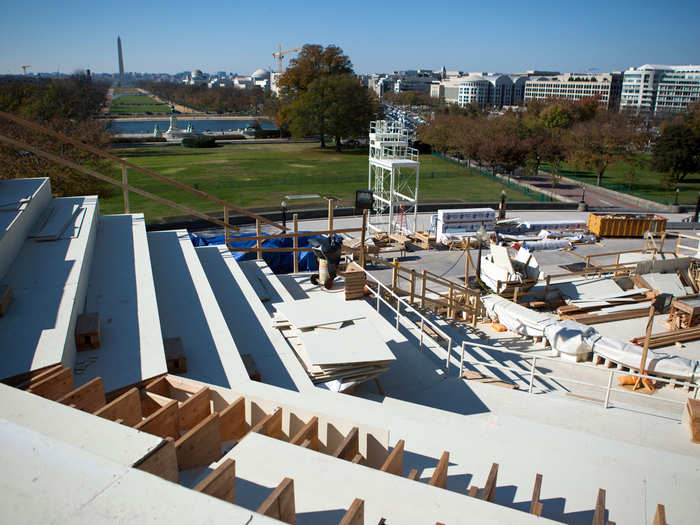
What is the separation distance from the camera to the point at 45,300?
730cm

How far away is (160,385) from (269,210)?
1066 inches

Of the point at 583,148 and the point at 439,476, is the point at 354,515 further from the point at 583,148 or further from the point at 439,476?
the point at 583,148

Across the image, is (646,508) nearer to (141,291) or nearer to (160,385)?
(160,385)

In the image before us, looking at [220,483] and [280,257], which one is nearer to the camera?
[220,483]

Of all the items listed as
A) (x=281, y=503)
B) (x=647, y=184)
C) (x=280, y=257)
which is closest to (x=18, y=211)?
(x=281, y=503)

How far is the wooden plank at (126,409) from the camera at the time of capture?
16.3 ft

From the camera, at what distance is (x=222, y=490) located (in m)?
3.57

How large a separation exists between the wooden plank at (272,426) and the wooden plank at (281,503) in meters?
1.79

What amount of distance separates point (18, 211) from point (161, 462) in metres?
8.54

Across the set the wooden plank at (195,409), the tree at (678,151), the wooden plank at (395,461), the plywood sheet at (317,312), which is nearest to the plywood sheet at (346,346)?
the plywood sheet at (317,312)

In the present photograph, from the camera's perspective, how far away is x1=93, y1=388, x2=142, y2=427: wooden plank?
4.98m

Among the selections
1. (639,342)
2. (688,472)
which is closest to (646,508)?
(688,472)

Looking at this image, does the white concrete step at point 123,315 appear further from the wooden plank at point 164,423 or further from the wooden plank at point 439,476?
the wooden plank at point 439,476

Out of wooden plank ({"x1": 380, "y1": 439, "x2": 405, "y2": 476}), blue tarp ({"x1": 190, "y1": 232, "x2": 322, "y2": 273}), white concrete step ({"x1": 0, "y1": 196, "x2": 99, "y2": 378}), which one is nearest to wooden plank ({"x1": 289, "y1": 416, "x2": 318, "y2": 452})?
wooden plank ({"x1": 380, "y1": 439, "x2": 405, "y2": 476})
